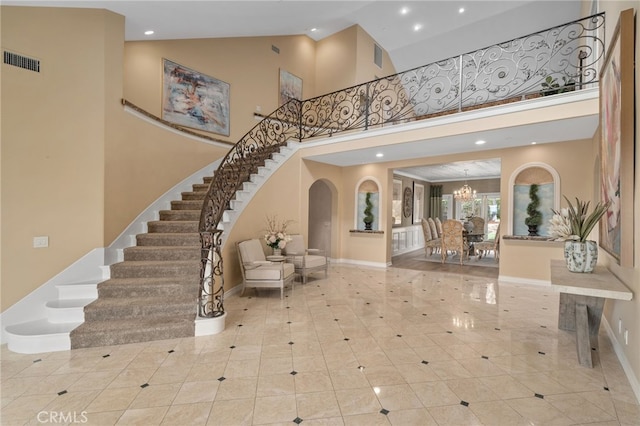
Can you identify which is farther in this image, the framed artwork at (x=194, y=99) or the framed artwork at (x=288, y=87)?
the framed artwork at (x=288, y=87)

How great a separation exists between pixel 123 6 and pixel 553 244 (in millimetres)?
8439

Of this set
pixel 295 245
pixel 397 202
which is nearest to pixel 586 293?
pixel 295 245

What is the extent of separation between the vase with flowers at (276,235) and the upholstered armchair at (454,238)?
4.73 m

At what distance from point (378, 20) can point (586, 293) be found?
818 cm

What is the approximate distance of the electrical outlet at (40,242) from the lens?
3705 mm

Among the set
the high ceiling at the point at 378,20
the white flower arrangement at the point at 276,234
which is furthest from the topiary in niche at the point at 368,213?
the white flower arrangement at the point at 276,234

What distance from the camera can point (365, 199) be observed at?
841cm

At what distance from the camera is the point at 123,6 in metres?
4.26

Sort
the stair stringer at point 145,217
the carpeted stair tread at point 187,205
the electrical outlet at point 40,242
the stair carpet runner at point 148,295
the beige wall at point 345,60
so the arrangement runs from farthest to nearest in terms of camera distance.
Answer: the beige wall at point 345,60 < the carpeted stair tread at point 187,205 < the stair stringer at point 145,217 < the electrical outlet at point 40,242 < the stair carpet runner at point 148,295

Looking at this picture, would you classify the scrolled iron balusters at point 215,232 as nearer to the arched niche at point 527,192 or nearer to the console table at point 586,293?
the console table at point 586,293

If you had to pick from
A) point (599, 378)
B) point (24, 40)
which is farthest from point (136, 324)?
point (599, 378)

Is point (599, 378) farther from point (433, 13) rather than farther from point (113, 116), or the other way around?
point (433, 13)

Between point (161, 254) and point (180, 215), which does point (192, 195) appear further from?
Result: point (161, 254)

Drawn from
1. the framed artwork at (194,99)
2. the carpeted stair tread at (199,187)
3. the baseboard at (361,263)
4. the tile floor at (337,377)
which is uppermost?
the framed artwork at (194,99)
